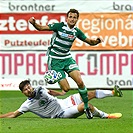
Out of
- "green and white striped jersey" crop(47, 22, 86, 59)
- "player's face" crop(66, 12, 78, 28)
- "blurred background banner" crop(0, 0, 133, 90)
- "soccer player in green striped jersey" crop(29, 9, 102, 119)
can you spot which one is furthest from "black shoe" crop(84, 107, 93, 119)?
"blurred background banner" crop(0, 0, 133, 90)

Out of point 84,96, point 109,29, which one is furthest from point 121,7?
point 84,96

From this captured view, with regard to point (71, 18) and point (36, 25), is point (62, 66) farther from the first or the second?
point (36, 25)

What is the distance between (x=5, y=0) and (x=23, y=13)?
2.20 ft

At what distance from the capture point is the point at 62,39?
50.2ft

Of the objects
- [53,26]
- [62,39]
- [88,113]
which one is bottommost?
[88,113]

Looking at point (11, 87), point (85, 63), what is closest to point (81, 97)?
point (11, 87)

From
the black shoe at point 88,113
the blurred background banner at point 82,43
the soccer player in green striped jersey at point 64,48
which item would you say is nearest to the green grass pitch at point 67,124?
the black shoe at point 88,113

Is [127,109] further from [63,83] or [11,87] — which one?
[11,87]

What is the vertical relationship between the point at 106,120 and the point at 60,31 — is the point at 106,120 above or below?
below

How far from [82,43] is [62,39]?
822 cm

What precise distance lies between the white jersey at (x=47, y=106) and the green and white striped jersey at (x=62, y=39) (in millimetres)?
1339

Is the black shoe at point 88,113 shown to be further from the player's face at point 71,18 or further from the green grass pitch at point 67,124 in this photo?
the player's face at point 71,18

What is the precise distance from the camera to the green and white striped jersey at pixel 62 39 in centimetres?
1523

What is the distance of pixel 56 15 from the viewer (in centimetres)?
2356
